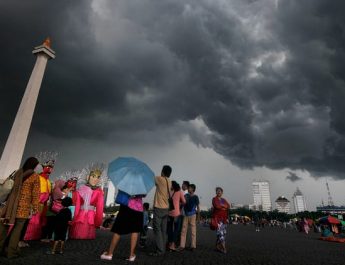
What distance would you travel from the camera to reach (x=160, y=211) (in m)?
6.75

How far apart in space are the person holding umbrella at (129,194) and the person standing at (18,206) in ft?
5.87

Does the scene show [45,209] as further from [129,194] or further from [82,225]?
[129,194]

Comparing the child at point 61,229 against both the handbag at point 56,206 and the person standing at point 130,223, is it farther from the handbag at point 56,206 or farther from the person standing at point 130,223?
the handbag at point 56,206

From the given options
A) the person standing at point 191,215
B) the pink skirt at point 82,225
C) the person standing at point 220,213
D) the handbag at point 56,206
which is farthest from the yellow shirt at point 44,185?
the person standing at point 220,213

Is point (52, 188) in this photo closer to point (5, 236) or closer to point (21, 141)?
point (5, 236)

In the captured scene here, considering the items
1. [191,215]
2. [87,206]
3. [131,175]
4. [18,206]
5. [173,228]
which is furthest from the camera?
[87,206]

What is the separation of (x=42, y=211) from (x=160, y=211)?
454 cm

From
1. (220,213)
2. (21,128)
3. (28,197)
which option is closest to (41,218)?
(28,197)

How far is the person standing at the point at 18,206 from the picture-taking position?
17.6 ft

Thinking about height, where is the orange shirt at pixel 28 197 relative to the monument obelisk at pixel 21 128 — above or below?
below

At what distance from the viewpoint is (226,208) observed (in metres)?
8.55

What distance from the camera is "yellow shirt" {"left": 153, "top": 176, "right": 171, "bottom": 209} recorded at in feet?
22.2

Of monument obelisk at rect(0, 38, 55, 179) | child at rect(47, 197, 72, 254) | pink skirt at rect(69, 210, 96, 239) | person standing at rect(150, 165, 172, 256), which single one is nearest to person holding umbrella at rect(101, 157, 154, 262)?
person standing at rect(150, 165, 172, 256)

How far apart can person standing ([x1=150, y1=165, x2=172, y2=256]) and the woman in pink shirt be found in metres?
0.80
